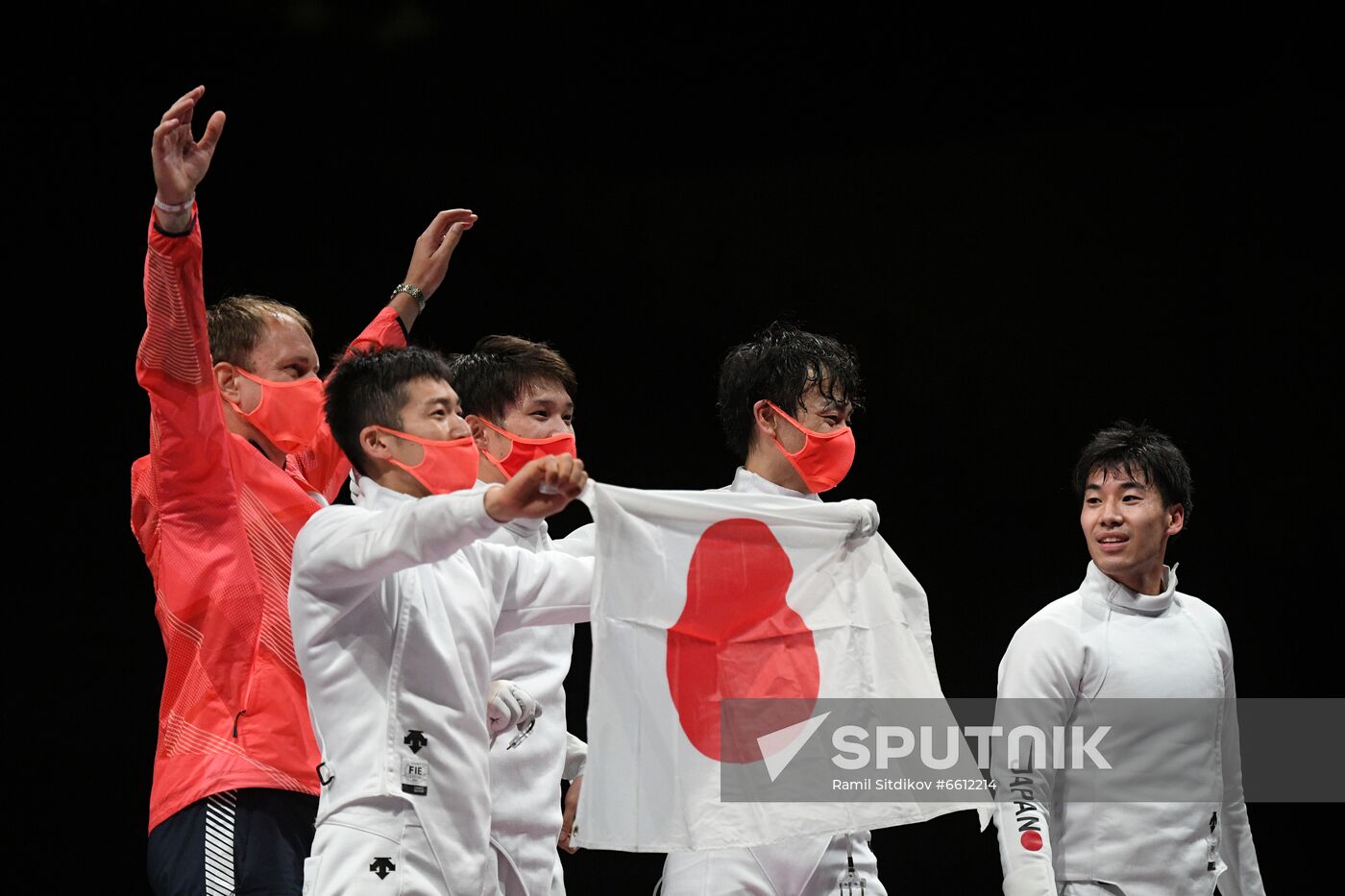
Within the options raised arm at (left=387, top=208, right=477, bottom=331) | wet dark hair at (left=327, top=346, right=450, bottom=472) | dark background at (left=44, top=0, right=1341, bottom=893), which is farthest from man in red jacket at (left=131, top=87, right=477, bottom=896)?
dark background at (left=44, top=0, right=1341, bottom=893)

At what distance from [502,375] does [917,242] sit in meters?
2.74

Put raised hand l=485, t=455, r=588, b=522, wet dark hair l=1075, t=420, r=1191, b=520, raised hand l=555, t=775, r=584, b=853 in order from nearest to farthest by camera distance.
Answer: raised hand l=485, t=455, r=588, b=522 → raised hand l=555, t=775, r=584, b=853 → wet dark hair l=1075, t=420, r=1191, b=520

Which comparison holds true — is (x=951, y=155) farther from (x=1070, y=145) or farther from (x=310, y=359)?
(x=310, y=359)

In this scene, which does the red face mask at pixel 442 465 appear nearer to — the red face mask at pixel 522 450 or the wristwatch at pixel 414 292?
the red face mask at pixel 522 450

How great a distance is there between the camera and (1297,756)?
4.52m

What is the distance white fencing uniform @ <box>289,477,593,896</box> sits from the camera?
2.06 metres

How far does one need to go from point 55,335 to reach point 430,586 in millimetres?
2527

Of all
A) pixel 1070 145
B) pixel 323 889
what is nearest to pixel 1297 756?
pixel 1070 145

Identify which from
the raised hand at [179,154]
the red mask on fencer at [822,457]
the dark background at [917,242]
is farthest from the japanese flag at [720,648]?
the dark background at [917,242]

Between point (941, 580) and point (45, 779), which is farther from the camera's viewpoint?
point (941, 580)

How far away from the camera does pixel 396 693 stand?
2.16 metres

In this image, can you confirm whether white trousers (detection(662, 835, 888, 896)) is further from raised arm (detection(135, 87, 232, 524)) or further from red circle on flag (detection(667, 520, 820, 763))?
raised arm (detection(135, 87, 232, 524))

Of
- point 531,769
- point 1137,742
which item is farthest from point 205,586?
point 1137,742

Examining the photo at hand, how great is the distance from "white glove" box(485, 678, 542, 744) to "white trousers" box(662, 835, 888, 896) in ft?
1.53
